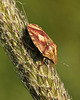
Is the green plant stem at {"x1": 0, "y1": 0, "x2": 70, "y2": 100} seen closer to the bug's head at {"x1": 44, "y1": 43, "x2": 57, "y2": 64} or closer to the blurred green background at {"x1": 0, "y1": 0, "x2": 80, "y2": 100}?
the bug's head at {"x1": 44, "y1": 43, "x2": 57, "y2": 64}

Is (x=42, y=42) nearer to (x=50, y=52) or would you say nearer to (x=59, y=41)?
(x=50, y=52)

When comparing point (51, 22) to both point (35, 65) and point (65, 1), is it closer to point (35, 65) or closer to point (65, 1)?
point (65, 1)

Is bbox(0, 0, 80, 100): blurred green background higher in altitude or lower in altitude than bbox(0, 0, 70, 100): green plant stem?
lower

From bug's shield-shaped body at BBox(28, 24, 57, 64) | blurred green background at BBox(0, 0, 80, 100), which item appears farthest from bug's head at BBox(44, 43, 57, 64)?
blurred green background at BBox(0, 0, 80, 100)

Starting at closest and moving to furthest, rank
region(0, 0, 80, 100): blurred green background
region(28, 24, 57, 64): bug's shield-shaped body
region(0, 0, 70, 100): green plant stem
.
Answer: region(0, 0, 70, 100): green plant stem, region(28, 24, 57, 64): bug's shield-shaped body, region(0, 0, 80, 100): blurred green background

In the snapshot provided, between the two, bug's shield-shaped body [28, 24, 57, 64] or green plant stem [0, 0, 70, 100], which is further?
bug's shield-shaped body [28, 24, 57, 64]

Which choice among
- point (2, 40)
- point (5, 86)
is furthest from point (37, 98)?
point (5, 86)
